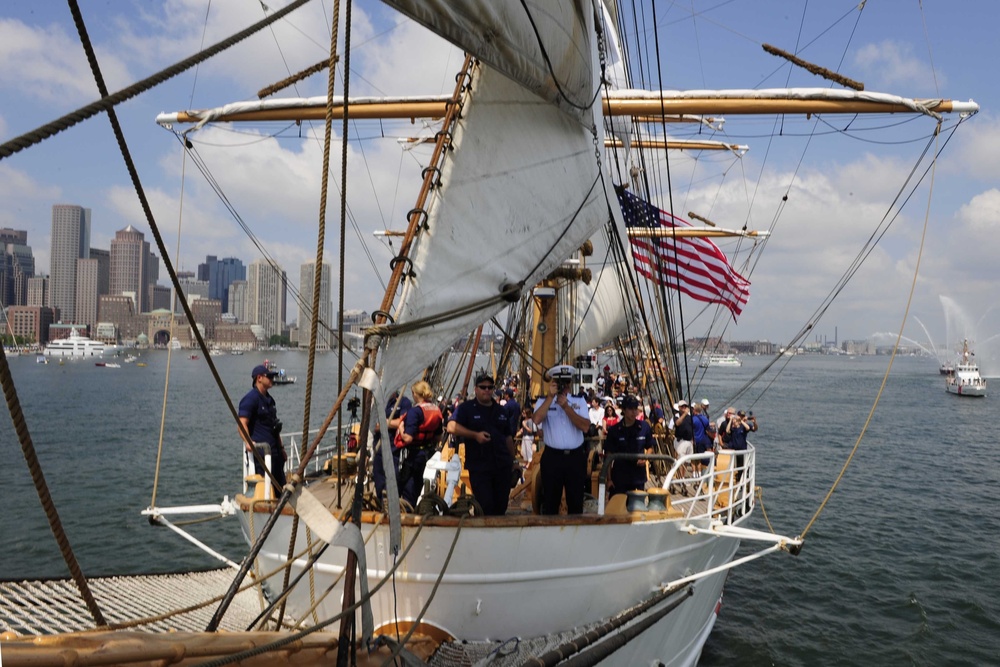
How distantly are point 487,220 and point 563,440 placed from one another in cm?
221

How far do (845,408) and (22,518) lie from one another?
48.7 metres

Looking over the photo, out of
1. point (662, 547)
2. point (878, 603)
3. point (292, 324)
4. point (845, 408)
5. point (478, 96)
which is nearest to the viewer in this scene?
point (478, 96)

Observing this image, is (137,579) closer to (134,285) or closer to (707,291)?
(707,291)

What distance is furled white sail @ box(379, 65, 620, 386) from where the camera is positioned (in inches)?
189

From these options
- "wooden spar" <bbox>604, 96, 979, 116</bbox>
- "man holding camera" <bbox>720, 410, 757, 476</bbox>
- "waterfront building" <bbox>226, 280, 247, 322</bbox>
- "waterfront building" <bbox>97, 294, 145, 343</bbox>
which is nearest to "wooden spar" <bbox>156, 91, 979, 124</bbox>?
"wooden spar" <bbox>604, 96, 979, 116</bbox>

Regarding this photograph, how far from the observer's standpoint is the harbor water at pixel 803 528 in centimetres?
1159

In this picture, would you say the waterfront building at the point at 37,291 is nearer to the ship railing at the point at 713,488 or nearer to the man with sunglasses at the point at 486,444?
the ship railing at the point at 713,488

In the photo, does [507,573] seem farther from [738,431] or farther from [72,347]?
[72,347]

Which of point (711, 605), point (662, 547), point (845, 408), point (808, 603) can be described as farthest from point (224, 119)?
point (845, 408)

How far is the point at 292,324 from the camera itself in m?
168

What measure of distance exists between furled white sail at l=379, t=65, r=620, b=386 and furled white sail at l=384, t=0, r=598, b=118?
21 centimetres

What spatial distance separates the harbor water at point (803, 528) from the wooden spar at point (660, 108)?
184 inches

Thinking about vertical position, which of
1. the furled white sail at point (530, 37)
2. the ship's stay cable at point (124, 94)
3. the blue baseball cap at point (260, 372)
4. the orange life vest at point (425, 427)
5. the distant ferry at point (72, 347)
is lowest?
the distant ferry at point (72, 347)

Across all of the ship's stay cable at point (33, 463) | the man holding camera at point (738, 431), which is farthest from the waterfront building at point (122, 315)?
the ship's stay cable at point (33, 463)
